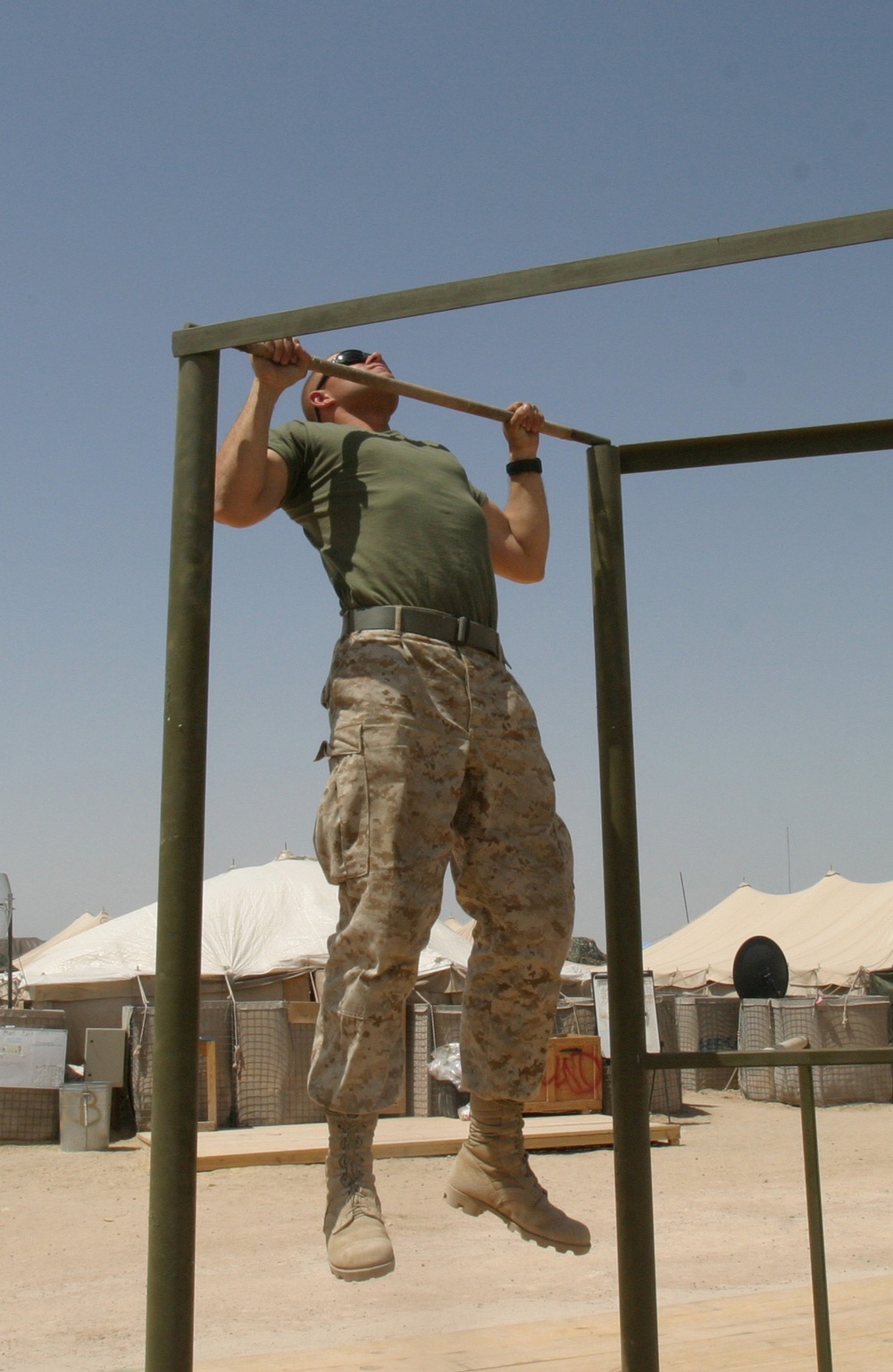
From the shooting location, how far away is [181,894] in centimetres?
188

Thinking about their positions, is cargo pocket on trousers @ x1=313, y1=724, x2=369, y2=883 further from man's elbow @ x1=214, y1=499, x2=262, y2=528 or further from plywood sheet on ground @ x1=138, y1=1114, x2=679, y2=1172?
plywood sheet on ground @ x1=138, y1=1114, x2=679, y2=1172

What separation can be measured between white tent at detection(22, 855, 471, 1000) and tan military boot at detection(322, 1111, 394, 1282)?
11.3 m

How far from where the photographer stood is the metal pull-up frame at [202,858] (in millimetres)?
1828

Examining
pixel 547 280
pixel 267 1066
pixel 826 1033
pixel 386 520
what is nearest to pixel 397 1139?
pixel 267 1066

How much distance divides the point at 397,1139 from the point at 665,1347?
7.10m

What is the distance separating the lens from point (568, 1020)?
43.1 feet

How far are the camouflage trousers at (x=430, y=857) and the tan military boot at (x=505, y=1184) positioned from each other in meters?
0.07

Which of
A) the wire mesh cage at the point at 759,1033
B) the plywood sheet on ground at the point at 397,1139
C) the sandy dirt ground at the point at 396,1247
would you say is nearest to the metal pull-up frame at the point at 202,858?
the sandy dirt ground at the point at 396,1247

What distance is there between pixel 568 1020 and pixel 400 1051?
11415 millimetres

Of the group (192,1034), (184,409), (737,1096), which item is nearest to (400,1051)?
(192,1034)

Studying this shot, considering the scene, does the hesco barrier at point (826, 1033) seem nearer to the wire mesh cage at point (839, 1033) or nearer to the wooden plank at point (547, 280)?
the wire mesh cage at point (839, 1033)

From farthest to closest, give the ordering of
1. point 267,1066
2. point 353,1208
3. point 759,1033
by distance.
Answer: point 759,1033
point 267,1066
point 353,1208

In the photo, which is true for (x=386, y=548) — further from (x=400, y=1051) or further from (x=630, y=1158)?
(x=630, y=1158)

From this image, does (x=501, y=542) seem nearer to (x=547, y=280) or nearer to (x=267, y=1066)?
(x=547, y=280)
